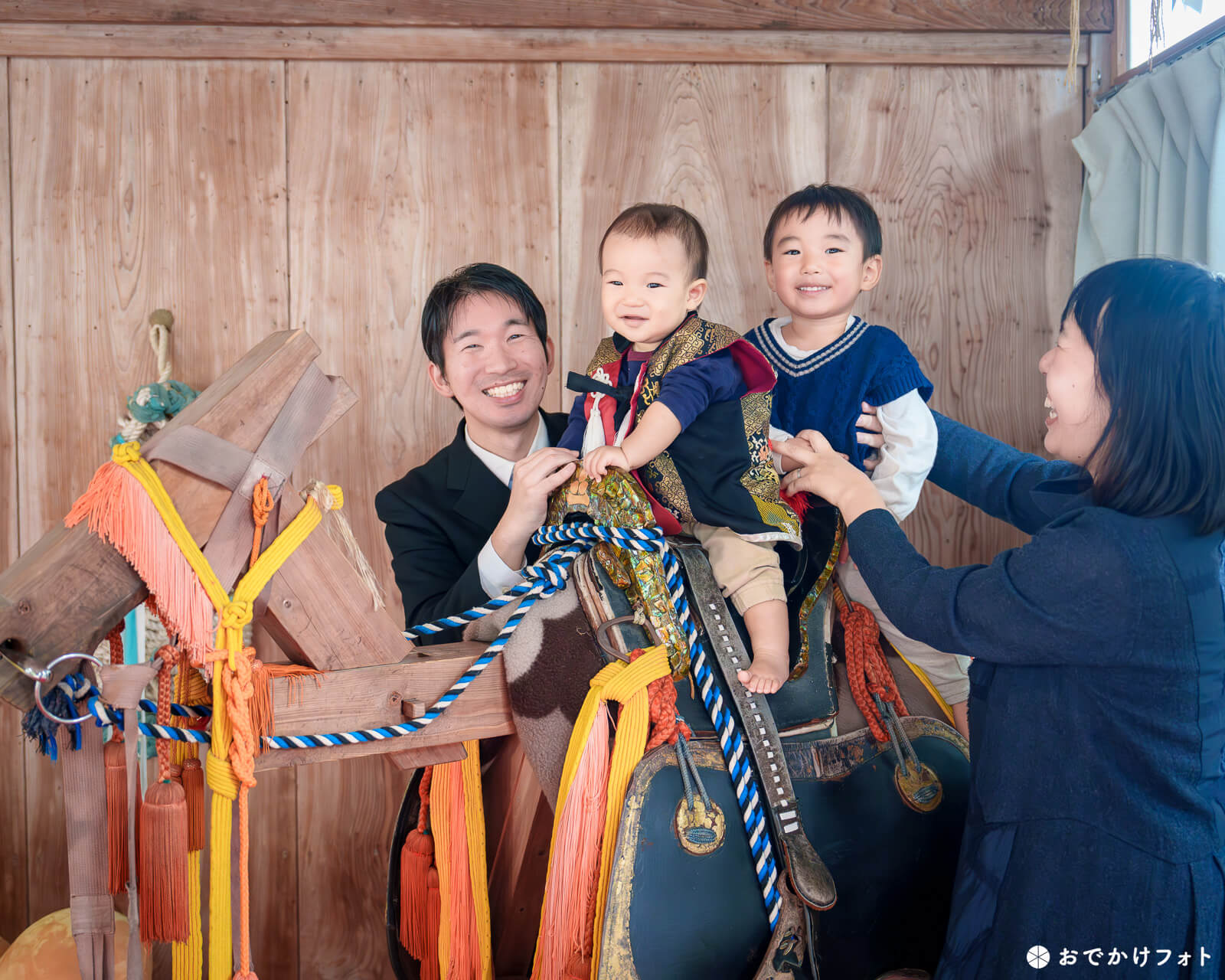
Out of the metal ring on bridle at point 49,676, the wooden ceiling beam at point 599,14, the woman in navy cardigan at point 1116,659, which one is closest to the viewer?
the metal ring on bridle at point 49,676

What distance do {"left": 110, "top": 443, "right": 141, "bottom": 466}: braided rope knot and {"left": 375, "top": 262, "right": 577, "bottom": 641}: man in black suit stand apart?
A: 58 centimetres

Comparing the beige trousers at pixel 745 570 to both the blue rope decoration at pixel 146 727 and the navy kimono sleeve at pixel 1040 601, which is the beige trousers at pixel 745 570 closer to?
the navy kimono sleeve at pixel 1040 601

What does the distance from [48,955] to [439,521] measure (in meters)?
1.04

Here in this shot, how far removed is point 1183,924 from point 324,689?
959 mm

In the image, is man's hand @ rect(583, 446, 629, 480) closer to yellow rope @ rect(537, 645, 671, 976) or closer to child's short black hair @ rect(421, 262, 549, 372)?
yellow rope @ rect(537, 645, 671, 976)

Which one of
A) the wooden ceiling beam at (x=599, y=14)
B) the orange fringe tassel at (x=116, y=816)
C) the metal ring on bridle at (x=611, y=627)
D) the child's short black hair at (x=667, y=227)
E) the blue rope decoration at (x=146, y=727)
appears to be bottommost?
the orange fringe tassel at (x=116, y=816)

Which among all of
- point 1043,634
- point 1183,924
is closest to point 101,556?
point 1043,634

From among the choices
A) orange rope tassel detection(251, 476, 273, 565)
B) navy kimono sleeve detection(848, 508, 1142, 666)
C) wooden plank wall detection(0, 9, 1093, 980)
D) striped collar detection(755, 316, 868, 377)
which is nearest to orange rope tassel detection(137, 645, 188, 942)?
orange rope tassel detection(251, 476, 273, 565)

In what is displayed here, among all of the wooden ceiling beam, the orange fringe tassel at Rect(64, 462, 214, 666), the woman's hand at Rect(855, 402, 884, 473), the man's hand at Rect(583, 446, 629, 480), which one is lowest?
the orange fringe tassel at Rect(64, 462, 214, 666)

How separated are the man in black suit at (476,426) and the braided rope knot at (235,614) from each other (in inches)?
18.0

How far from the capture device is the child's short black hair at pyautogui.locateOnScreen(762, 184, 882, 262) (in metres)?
1.32

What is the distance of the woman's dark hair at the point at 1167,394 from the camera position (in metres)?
0.89

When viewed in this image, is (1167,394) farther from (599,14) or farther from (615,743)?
(599,14)

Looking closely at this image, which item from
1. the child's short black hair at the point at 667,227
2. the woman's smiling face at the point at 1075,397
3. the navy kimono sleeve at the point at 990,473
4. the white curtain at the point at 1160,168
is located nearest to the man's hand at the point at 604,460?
the child's short black hair at the point at 667,227
